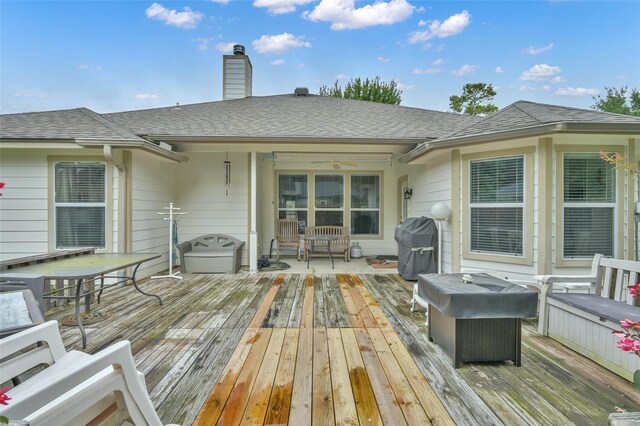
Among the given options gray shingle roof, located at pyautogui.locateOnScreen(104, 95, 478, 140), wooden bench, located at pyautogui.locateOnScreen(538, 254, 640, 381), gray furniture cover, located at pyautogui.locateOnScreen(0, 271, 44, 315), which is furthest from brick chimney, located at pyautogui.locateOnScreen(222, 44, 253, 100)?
wooden bench, located at pyautogui.locateOnScreen(538, 254, 640, 381)

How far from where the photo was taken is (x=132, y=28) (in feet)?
25.4

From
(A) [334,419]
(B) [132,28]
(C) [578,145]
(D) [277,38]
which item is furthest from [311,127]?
(D) [277,38]

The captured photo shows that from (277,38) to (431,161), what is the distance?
1241 centimetres

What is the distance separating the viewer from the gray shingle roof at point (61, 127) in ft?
15.8

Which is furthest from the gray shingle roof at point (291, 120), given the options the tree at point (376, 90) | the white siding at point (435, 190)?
the tree at point (376, 90)

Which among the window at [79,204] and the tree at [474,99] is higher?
the tree at [474,99]

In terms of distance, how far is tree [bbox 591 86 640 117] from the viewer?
61.5 feet

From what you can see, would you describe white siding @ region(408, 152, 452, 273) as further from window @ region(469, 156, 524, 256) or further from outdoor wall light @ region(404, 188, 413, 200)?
window @ region(469, 156, 524, 256)

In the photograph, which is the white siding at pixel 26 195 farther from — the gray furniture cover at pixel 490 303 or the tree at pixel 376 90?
the tree at pixel 376 90

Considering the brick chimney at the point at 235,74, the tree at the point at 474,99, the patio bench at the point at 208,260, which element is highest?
the tree at the point at 474,99

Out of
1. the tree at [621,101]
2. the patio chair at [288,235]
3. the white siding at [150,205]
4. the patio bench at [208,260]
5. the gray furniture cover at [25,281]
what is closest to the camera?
the gray furniture cover at [25,281]

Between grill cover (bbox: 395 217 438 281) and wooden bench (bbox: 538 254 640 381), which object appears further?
grill cover (bbox: 395 217 438 281)

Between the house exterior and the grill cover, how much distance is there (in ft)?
0.87

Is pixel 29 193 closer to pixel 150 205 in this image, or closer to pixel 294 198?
pixel 150 205
